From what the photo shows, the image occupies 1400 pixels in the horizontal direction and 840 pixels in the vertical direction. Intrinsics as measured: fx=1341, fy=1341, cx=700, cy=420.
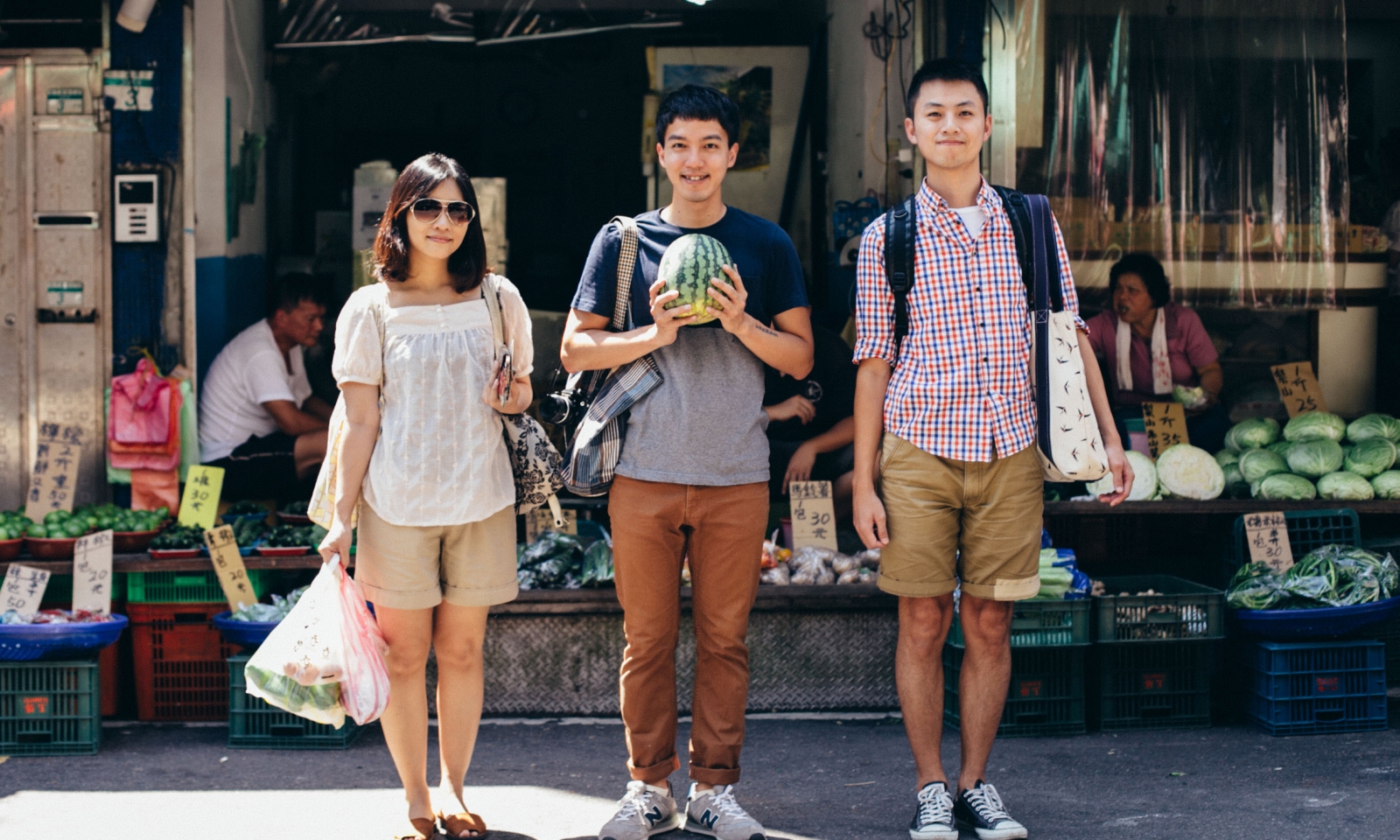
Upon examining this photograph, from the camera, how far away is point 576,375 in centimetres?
398

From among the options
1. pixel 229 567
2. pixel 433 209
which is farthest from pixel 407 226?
pixel 229 567

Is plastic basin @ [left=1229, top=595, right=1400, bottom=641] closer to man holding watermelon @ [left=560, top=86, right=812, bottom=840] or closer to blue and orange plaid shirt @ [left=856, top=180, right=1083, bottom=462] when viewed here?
blue and orange plaid shirt @ [left=856, top=180, right=1083, bottom=462]

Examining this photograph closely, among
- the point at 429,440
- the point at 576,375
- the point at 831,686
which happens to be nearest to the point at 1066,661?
the point at 831,686

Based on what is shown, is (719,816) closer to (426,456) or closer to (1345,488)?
(426,456)

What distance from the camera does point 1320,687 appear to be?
505 centimetres

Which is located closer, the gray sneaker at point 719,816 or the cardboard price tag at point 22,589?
the gray sneaker at point 719,816

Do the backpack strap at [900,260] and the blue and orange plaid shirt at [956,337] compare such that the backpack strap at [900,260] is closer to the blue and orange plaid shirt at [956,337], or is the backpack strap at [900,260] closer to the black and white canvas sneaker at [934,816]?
the blue and orange plaid shirt at [956,337]

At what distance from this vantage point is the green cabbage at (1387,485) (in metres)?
5.76

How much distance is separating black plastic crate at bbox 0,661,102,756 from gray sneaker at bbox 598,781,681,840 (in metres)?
2.21

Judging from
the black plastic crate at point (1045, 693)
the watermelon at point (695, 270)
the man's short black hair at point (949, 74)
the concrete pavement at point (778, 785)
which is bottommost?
the concrete pavement at point (778, 785)

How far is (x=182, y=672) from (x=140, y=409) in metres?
1.26

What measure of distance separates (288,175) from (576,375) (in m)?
5.82

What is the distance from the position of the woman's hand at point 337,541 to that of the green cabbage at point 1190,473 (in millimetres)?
3623

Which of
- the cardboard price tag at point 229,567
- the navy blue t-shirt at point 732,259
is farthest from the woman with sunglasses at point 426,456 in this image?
the cardboard price tag at point 229,567
